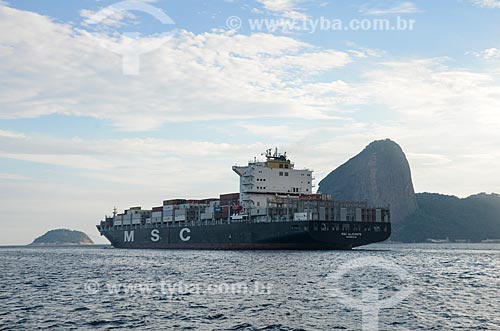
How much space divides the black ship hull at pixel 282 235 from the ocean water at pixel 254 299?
24275mm

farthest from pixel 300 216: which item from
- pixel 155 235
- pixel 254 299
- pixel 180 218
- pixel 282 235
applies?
pixel 254 299

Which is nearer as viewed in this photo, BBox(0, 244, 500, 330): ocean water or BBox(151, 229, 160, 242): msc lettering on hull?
BBox(0, 244, 500, 330): ocean water

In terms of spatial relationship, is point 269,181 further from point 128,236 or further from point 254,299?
point 254,299

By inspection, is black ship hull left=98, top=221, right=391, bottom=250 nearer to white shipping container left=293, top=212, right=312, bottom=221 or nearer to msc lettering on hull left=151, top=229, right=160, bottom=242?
white shipping container left=293, top=212, right=312, bottom=221

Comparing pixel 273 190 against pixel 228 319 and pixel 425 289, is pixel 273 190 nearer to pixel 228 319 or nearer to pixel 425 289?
pixel 425 289

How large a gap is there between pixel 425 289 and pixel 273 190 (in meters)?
57.4

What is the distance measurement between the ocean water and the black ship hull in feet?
79.6

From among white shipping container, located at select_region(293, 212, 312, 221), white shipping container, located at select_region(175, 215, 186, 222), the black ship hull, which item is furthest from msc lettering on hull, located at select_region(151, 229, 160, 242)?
white shipping container, located at select_region(293, 212, 312, 221)

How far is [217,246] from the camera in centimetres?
9781

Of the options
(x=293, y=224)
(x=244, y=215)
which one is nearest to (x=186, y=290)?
(x=293, y=224)

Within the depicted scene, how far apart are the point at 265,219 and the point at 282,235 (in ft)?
19.3

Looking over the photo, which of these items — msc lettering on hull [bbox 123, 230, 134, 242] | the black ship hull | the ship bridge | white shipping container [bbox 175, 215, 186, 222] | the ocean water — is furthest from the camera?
msc lettering on hull [bbox 123, 230, 134, 242]

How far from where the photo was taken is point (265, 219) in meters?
87.6

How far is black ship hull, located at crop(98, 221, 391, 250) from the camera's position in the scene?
8088 cm
